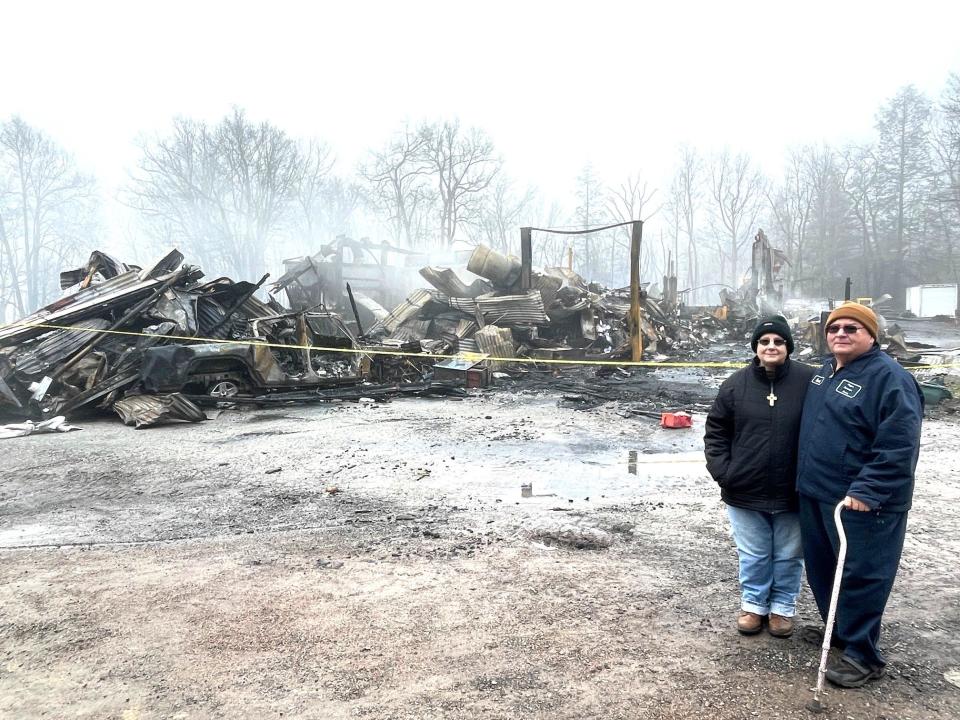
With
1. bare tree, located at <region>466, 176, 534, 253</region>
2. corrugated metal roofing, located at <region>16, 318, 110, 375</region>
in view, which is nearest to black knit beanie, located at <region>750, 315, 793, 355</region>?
corrugated metal roofing, located at <region>16, 318, 110, 375</region>

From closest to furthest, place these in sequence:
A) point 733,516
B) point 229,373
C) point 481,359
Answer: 1. point 733,516
2. point 229,373
3. point 481,359

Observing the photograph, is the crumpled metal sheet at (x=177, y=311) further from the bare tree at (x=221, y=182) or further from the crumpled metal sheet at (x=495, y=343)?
the bare tree at (x=221, y=182)

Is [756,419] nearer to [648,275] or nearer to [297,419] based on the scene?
[297,419]

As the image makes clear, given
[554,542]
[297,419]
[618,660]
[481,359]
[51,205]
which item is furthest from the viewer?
[51,205]

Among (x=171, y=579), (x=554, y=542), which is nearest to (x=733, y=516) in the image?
(x=554, y=542)

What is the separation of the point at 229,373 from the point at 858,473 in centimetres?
1009

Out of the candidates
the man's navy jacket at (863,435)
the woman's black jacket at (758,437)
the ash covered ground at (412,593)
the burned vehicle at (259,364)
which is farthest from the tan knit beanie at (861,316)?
the burned vehicle at (259,364)

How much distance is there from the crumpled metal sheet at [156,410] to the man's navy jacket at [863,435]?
866 cm

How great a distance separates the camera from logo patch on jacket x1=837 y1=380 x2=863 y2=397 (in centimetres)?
258

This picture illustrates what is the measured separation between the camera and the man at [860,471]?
2441mm

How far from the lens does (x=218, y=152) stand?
45.5m

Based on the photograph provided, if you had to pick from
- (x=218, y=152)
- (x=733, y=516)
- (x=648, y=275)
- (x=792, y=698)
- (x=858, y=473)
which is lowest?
(x=792, y=698)

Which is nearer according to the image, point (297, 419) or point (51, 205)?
point (297, 419)

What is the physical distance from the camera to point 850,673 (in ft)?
8.45
